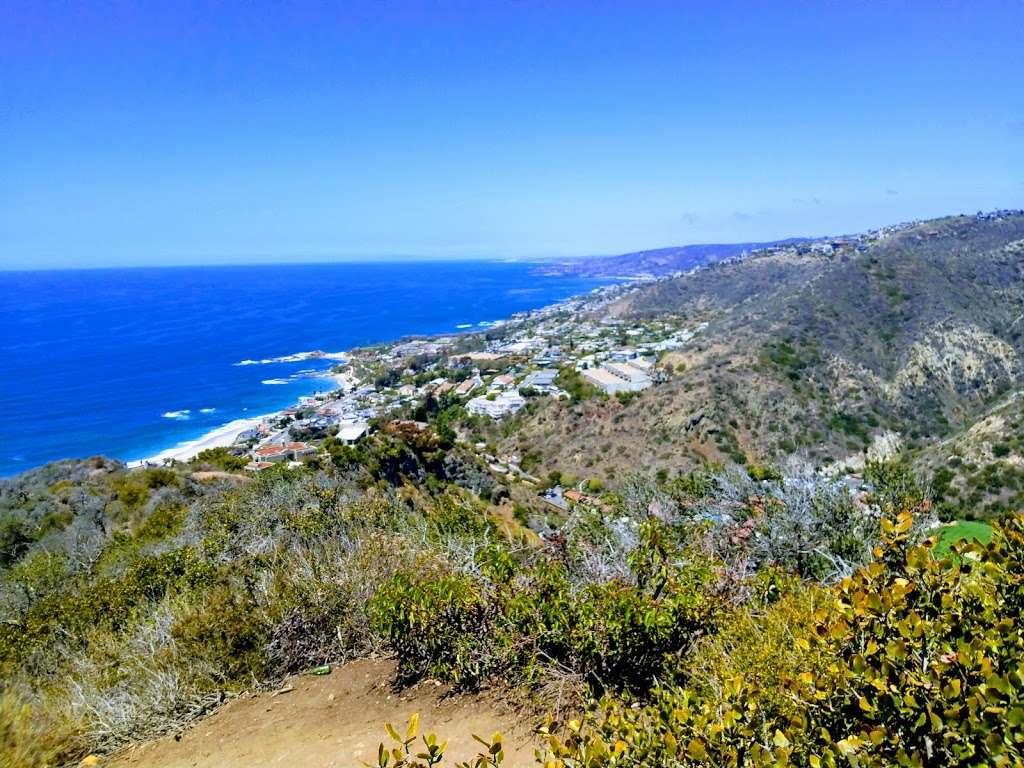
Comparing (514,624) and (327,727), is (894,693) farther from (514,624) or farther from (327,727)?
(327,727)

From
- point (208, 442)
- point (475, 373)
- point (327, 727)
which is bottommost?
point (208, 442)

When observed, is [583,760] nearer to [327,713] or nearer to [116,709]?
[327,713]

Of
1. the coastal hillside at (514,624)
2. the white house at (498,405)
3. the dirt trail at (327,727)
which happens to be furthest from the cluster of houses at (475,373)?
the dirt trail at (327,727)

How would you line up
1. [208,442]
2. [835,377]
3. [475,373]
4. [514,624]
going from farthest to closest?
[475,373] < [208,442] < [835,377] < [514,624]

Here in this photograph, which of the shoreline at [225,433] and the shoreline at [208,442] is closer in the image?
the shoreline at [225,433]

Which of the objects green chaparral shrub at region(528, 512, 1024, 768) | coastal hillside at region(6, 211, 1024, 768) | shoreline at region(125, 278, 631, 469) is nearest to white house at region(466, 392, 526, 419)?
shoreline at region(125, 278, 631, 469)

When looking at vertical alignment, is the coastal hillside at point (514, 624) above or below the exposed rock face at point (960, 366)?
above

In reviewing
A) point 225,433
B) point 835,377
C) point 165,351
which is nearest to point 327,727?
point 835,377

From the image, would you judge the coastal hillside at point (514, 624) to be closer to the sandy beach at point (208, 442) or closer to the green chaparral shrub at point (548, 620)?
the green chaparral shrub at point (548, 620)

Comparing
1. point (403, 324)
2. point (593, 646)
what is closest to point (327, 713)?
point (593, 646)
